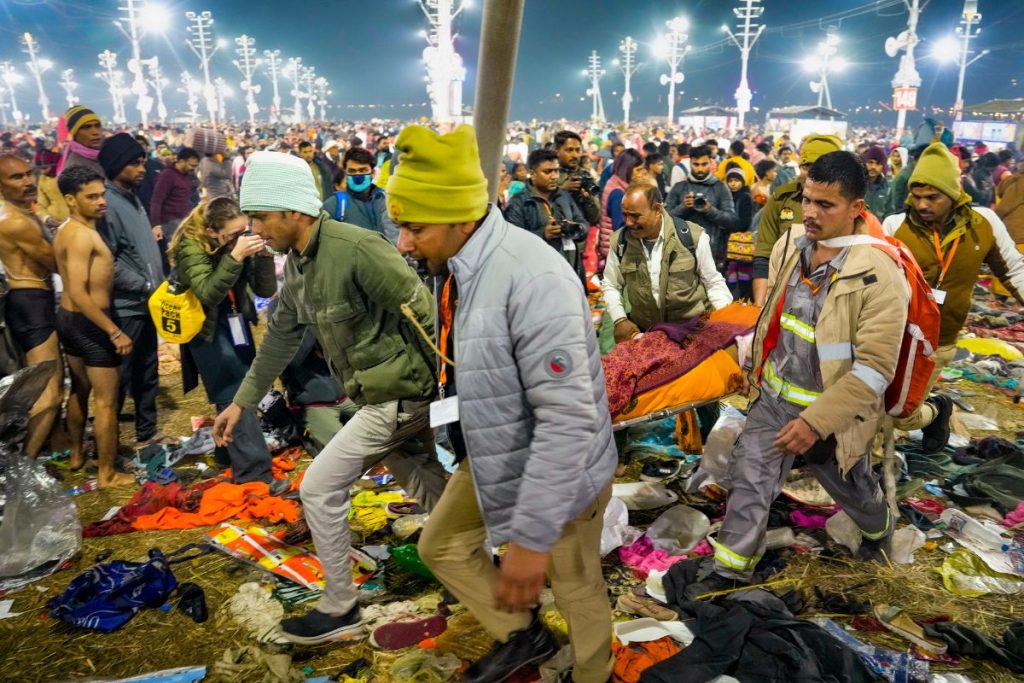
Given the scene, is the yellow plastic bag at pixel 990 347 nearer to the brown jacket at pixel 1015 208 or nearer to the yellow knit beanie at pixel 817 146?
the brown jacket at pixel 1015 208

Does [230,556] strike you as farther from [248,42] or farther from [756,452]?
[248,42]

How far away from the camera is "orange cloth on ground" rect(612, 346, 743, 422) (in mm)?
4129

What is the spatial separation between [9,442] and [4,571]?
838mm

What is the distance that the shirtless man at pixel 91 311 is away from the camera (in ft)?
15.7

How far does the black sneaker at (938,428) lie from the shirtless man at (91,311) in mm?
6048

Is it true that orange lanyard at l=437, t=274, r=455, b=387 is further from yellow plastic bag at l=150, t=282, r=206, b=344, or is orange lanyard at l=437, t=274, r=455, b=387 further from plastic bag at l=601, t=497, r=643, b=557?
yellow plastic bag at l=150, t=282, r=206, b=344

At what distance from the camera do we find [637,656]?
121 inches

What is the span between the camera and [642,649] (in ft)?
10.3

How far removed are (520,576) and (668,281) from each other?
2.98 m

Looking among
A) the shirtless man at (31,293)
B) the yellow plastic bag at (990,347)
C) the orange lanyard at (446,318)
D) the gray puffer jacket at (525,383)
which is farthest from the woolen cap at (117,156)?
the yellow plastic bag at (990,347)

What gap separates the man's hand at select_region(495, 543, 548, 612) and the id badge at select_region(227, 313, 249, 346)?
359cm

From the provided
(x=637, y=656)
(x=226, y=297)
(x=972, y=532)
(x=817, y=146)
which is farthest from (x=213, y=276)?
(x=972, y=532)

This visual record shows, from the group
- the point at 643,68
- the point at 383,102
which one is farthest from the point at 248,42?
the point at 383,102

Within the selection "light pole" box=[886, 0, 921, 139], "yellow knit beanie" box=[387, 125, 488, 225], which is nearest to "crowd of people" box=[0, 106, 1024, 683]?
"yellow knit beanie" box=[387, 125, 488, 225]
